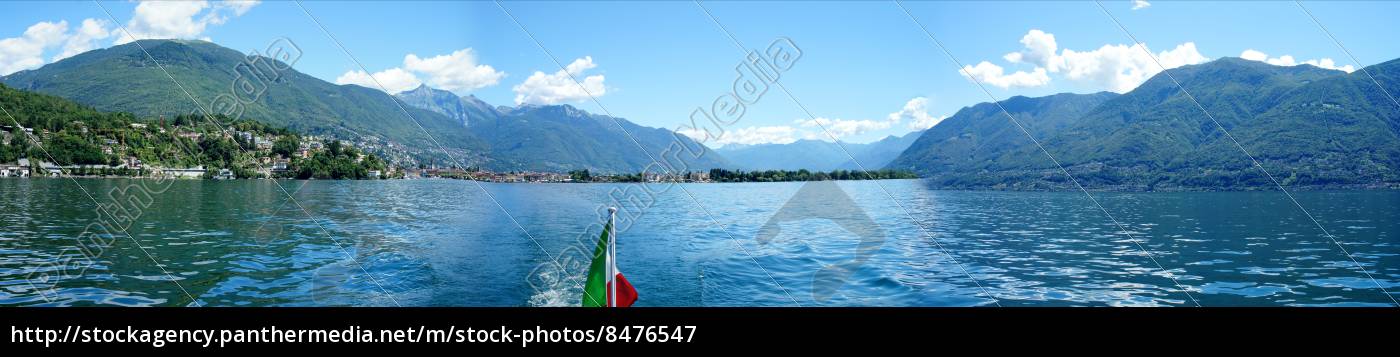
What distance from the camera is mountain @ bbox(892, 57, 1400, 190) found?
94.6 meters

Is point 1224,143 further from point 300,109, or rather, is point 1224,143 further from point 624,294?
point 300,109

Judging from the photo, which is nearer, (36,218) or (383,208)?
(36,218)

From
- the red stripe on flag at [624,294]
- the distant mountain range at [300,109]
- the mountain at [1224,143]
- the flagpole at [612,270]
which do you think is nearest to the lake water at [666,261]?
the red stripe on flag at [624,294]

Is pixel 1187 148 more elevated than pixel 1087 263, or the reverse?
pixel 1187 148

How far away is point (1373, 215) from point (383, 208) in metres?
51.0

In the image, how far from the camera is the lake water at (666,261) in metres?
12.0

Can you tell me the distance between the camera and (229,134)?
7944cm

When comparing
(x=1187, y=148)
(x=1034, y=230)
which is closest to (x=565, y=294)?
(x=1034, y=230)

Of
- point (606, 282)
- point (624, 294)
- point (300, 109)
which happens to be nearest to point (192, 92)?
point (300, 109)
